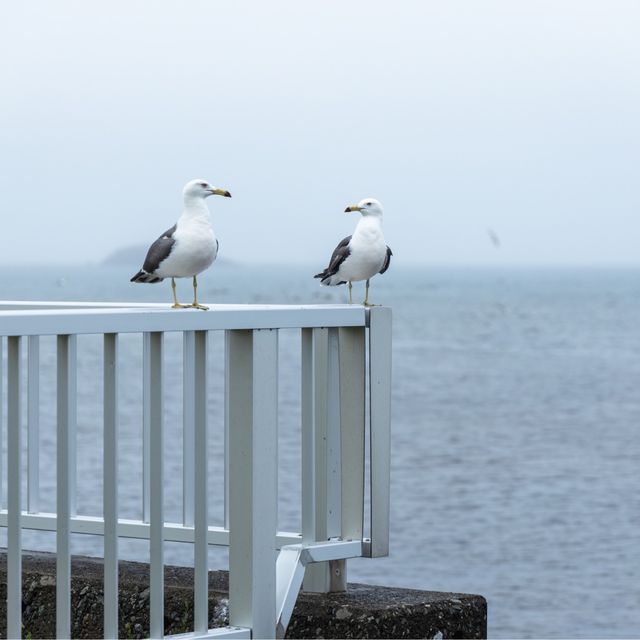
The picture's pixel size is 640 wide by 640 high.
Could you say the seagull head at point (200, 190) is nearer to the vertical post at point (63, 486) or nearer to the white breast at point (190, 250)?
the white breast at point (190, 250)

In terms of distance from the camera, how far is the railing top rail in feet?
11.3

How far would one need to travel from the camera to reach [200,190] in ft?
13.4

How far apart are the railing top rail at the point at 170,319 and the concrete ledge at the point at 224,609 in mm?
845

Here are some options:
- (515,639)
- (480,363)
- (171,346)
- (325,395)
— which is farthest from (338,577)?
(171,346)

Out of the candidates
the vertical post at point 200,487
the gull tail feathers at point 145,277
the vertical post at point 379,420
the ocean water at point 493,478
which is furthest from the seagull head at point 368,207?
the ocean water at point 493,478

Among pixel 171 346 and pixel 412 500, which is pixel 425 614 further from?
pixel 171 346

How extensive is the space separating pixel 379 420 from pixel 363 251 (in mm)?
555

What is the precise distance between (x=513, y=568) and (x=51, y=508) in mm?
5041

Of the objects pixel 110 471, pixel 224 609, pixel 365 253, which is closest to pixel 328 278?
pixel 365 253

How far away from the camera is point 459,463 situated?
75.5 ft

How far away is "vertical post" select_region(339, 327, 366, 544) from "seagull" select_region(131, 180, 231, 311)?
0.58m

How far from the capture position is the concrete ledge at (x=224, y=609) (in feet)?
14.4

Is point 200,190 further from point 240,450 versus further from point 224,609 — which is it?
point 224,609

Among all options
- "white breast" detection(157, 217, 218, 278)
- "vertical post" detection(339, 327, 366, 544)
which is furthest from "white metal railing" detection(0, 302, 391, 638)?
"white breast" detection(157, 217, 218, 278)
